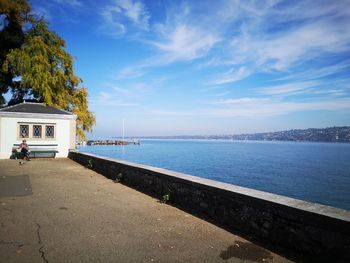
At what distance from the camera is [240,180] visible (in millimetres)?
35875

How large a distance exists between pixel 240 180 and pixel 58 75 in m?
24.7

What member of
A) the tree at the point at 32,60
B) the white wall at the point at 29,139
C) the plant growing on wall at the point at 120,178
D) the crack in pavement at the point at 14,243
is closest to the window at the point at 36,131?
the white wall at the point at 29,139

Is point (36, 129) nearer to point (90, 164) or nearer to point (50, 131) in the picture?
point (50, 131)

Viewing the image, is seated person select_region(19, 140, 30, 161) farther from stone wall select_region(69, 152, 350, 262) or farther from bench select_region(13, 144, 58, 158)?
stone wall select_region(69, 152, 350, 262)

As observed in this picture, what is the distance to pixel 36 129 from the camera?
885 inches

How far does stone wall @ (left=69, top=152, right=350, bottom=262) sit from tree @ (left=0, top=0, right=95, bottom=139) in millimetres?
26580

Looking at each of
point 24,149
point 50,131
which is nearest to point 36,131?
point 50,131

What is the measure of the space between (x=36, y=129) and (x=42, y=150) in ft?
5.79

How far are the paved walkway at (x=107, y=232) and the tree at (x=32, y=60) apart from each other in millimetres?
24313

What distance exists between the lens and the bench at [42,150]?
21.7m

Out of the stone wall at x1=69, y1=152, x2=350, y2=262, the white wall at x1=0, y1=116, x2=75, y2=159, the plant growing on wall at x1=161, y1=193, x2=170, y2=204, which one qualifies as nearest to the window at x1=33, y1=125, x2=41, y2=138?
the white wall at x1=0, y1=116, x2=75, y2=159

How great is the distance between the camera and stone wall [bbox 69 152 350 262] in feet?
13.6

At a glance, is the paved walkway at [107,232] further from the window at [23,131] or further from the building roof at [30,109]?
the building roof at [30,109]

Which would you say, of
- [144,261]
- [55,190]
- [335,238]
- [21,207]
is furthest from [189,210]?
[55,190]
